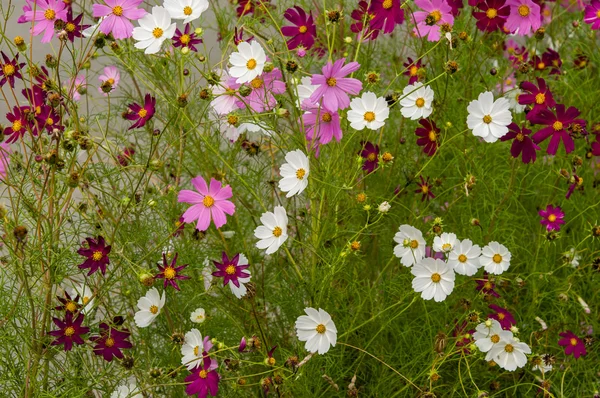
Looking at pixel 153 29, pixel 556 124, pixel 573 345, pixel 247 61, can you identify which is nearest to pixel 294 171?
pixel 247 61

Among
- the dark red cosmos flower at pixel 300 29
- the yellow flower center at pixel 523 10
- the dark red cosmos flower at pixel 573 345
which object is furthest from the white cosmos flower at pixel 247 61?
the dark red cosmos flower at pixel 573 345

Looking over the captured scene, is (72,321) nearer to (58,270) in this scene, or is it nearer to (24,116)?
(58,270)

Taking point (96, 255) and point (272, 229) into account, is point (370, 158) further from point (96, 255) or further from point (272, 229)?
point (96, 255)

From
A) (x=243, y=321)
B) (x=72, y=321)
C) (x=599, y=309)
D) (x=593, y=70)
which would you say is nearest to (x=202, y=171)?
(x=243, y=321)

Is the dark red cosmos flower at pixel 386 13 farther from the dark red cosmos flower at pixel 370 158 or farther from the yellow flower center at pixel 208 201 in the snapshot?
the yellow flower center at pixel 208 201

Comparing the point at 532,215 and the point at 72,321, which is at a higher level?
the point at 72,321

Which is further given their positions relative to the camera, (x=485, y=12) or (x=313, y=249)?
(x=485, y=12)
